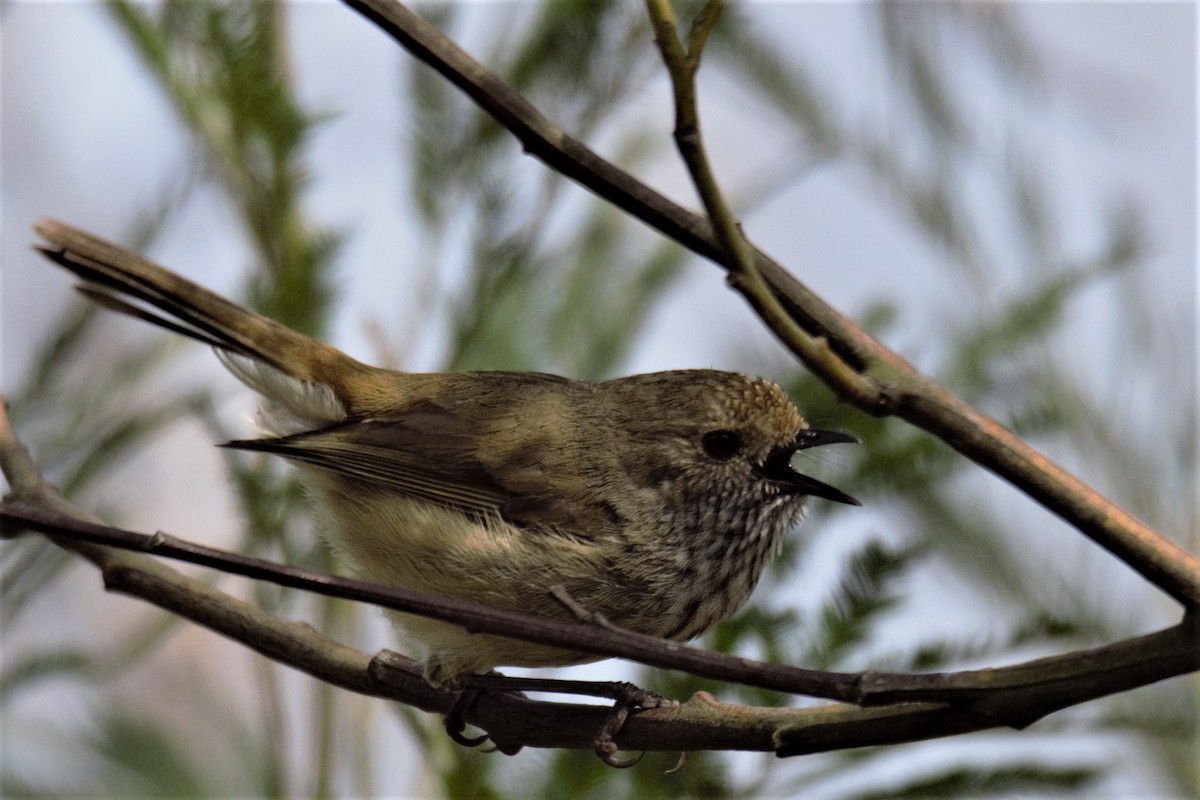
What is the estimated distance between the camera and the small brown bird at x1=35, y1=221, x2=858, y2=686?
7.57ft

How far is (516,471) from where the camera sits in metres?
2.55

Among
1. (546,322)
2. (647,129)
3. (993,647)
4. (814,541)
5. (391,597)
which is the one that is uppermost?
(647,129)

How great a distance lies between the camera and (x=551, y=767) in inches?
91.0

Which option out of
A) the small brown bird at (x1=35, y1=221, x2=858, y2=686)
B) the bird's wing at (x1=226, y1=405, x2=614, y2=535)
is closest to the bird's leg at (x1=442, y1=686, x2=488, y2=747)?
the small brown bird at (x1=35, y1=221, x2=858, y2=686)

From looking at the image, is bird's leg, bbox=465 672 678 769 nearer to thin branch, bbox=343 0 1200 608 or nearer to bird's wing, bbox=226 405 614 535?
bird's wing, bbox=226 405 614 535

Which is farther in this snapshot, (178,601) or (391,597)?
(178,601)

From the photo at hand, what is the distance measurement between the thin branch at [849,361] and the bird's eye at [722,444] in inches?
48.3

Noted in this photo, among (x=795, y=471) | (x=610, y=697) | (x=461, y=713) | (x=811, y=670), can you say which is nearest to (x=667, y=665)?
(x=811, y=670)

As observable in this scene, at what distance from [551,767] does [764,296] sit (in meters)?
1.40

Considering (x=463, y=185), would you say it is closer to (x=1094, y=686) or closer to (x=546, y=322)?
(x=546, y=322)

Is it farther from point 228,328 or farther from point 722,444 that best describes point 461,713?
point 228,328

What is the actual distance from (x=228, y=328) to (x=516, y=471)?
65 cm

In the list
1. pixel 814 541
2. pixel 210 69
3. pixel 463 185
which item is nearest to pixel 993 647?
pixel 814 541

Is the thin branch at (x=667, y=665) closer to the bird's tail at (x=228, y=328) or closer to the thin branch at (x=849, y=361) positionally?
the thin branch at (x=849, y=361)
